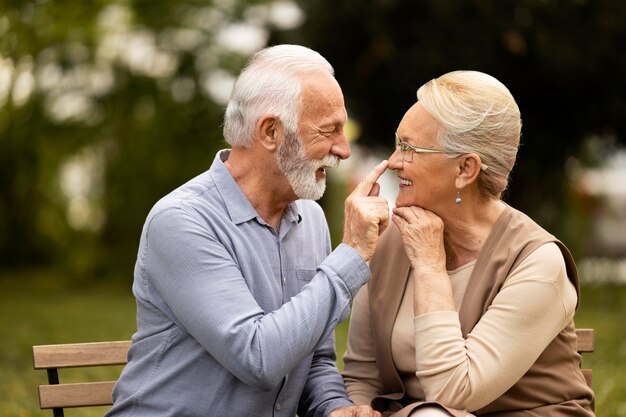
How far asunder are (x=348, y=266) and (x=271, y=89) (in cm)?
62

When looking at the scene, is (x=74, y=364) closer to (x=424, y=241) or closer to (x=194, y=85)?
(x=424, y=241)

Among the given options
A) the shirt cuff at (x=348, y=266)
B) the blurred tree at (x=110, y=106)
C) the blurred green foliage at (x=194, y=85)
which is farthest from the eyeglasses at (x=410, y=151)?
the blurred tree at (x=110, y=106)

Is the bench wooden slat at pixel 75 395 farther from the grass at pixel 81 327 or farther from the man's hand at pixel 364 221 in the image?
the grass at pixel 81 327

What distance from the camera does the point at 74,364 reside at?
360cm

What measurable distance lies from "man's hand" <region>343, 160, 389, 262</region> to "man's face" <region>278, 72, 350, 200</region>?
0.50 ft

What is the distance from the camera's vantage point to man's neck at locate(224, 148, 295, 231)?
332 cm

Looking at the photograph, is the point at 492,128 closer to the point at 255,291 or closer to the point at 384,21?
the point at 255,291

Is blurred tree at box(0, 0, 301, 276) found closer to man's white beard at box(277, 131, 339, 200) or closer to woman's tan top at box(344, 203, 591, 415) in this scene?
man's white beard at box(277, 131, 339, 200)

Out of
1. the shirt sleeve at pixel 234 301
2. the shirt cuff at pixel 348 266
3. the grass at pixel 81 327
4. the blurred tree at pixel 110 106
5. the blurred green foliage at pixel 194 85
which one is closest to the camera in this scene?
the shirt sleeve at pixel 234 301

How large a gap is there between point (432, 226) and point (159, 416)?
1049 millimetres

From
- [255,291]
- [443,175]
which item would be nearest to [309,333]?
[255,291]

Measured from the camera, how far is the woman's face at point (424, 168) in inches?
132

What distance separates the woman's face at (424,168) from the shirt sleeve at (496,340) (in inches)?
15.3

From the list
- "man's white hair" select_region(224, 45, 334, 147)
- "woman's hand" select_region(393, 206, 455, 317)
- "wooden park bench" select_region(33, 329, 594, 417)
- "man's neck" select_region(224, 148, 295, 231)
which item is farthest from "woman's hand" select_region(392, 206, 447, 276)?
"wooden park bench" select_region(33, 329, 594, 417)
